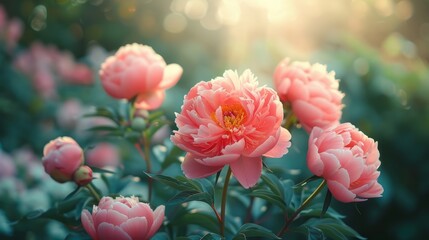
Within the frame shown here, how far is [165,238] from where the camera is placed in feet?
3.40

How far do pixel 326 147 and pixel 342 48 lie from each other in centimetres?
208

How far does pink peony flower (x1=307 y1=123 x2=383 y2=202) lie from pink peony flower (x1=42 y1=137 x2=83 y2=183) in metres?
0.41

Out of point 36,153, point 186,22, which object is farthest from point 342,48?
point 36,153

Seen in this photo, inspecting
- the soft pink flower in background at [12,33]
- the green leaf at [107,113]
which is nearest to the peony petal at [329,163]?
the green leaf at [107,113]

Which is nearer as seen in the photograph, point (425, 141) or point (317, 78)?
point (317, 78)

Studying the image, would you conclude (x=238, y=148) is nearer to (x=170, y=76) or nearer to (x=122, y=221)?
(x=122, y=221)

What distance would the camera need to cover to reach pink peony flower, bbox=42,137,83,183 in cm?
108

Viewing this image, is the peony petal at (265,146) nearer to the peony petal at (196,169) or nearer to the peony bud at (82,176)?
the peony petal at (196,169)

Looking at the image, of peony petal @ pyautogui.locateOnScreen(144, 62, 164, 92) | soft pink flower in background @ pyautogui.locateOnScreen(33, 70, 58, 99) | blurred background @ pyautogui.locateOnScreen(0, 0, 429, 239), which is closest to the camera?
peony petal @ pyautogui.locateOnScreen(144, 62, 164, 92)

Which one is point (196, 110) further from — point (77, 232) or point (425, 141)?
point (425, 141)

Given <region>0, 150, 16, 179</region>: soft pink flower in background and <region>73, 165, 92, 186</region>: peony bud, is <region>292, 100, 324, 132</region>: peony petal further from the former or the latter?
<region>0, 150, 16, 179</region>: soft pink flower in background

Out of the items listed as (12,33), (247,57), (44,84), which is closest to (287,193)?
(247,57)

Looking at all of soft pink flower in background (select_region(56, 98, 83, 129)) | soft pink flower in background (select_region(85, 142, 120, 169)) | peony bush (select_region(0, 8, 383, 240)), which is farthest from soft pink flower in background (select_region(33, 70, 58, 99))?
peony bush (select_region(0, 8, 383, 240))

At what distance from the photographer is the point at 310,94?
119 cm
